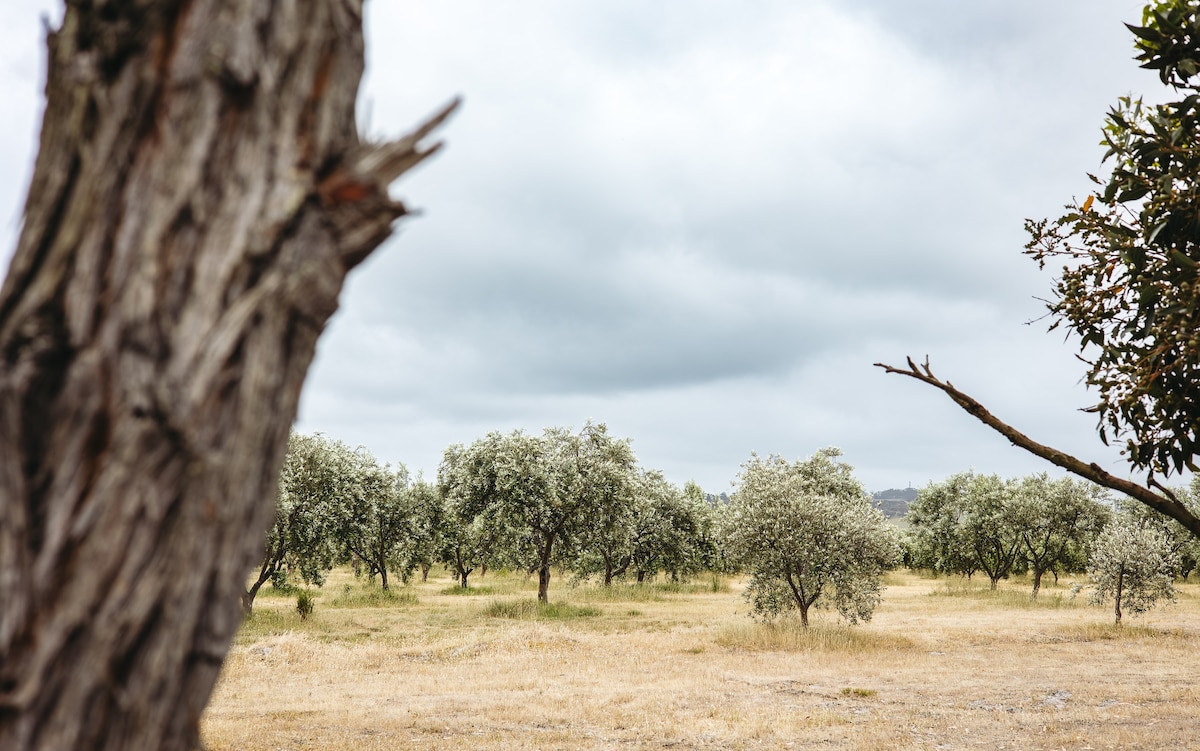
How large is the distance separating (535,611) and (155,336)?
3648 cm

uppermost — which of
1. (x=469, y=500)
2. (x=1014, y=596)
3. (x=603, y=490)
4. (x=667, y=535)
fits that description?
(x=603, y=490)

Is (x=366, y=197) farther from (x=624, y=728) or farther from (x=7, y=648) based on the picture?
(x=624, y=728)

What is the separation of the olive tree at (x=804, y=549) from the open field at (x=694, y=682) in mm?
1559

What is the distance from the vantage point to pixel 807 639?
2727cm

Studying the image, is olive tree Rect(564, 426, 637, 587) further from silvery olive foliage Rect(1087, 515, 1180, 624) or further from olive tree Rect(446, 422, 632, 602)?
silvery olive foliage Rect(1087, 515, 1180, 624)

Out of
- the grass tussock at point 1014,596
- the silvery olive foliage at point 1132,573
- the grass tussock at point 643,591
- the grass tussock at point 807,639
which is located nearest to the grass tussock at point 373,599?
the grass tussock at point 643,591

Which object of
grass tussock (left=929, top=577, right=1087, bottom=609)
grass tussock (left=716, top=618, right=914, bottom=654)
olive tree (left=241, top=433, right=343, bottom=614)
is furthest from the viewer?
grass tussock (left=929, top=577, right=1087, bottom=609)

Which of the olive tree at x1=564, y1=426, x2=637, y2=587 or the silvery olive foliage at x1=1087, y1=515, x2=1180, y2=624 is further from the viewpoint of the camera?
the olive tree at x1=564, y1=426, x2=637, y2=587

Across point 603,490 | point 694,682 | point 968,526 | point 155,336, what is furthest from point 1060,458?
point 968,526

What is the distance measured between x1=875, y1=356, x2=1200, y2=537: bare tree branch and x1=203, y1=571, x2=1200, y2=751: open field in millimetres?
11292

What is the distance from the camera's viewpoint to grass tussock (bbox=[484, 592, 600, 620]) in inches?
1391

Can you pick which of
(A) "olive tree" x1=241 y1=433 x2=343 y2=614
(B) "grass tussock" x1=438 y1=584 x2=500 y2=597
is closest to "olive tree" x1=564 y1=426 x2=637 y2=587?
(B) "grass tussock" x1=438 y1=584 x2=500 y2=597

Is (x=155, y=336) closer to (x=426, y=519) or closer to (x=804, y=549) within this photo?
(x=804, y=549)

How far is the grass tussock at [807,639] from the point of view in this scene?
26.4 m
